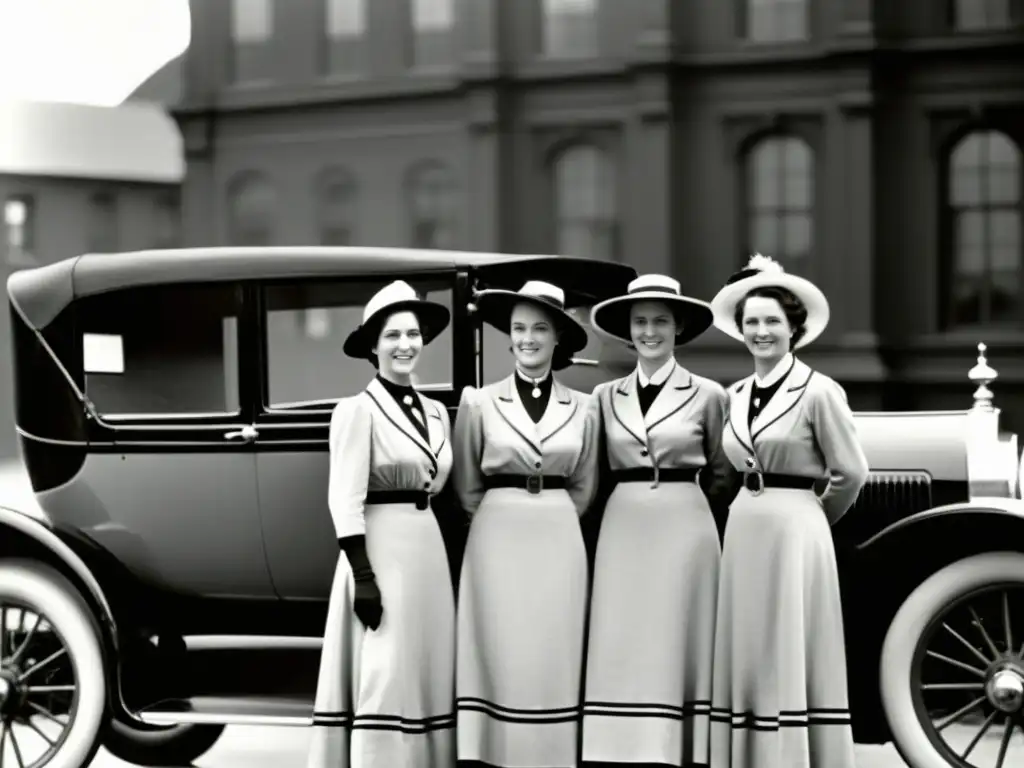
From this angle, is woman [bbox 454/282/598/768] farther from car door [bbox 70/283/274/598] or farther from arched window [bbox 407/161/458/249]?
arched window [bbox 407/161/458/249]


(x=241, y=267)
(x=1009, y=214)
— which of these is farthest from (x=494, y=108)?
(x=241, y=267)

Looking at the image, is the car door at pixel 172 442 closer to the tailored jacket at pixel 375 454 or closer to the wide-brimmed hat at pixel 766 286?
the tailored jacket at pixel 375 454

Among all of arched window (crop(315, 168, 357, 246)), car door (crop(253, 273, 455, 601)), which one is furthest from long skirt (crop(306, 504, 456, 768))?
arched window (crop(315, 168, 357, 246))

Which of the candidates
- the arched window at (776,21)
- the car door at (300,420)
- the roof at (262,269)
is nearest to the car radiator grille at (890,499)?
the roof at (262,269)

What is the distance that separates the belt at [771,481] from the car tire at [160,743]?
218cm

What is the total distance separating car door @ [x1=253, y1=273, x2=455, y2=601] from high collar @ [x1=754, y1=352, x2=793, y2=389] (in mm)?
919

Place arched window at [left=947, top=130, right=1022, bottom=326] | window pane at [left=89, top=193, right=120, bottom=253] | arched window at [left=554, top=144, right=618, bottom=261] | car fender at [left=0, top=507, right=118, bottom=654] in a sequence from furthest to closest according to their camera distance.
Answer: arched window at [left=554, top=144, right=618, bottom=261] → arched window at [left=947, top=130, right=1022, bottom=326] → window pane at [left=89, top=193, right=120, bottom=253] → car fender at [left=0, top=507, right=118, bottom=654]

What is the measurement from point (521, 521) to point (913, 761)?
1237 millimetres

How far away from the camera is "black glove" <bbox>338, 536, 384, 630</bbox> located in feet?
10.4

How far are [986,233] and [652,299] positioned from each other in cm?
648

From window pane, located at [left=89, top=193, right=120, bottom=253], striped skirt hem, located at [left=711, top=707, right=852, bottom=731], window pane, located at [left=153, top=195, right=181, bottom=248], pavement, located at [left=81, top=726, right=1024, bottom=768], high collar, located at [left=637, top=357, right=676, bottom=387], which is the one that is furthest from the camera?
window pane, located at [left=153, top=195, right=181, bottom=248]

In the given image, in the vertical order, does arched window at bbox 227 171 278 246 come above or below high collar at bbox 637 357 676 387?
above

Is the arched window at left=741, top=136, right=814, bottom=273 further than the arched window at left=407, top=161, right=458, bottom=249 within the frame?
Yes

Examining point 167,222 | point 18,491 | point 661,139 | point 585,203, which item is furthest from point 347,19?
point 18,491
